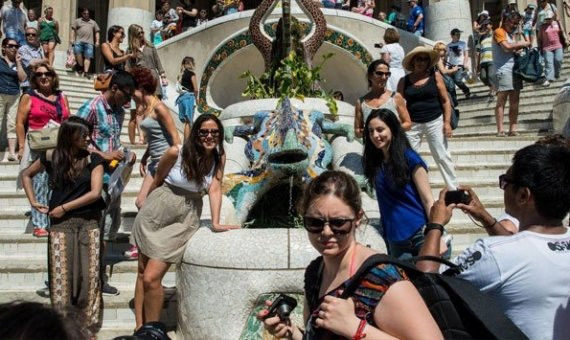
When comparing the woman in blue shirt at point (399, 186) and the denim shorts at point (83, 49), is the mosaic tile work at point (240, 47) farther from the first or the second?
the woman in blue shirt at point (399, 186)

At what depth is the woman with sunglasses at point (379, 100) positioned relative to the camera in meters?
5.09

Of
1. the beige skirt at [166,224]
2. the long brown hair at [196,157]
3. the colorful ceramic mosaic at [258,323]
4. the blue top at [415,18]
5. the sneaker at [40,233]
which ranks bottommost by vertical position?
the colorful ceramic mosaic at [258,323]

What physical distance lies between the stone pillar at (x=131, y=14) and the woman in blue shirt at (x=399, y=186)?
Answer: 44.4 ft

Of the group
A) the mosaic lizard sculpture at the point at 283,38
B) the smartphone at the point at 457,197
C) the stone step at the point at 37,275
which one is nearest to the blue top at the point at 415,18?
the mosaic lizard sculpture at the point at 283,38

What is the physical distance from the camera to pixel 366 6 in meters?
16.2

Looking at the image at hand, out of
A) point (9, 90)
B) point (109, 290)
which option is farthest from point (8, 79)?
point (109, 290)

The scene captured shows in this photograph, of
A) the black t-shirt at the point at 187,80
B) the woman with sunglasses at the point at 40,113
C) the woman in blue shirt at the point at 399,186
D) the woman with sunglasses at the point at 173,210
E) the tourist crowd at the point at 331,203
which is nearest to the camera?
the tourist crowd at the point at 331,203

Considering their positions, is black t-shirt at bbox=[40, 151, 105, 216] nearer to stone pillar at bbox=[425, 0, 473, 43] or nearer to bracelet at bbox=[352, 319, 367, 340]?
bracelet at bbox=[352, 319, 367, 340]

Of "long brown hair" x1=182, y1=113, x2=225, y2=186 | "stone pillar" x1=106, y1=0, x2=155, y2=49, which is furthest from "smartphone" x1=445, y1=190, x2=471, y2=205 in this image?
"stone pillar" x1=106, y1=0, x2=155, y2=49

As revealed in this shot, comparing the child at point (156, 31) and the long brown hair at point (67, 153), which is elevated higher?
the child at point (156, 31)

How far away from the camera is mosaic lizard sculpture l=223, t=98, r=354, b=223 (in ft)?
15.3

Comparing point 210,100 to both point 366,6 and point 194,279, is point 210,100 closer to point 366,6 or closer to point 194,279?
point 366,6

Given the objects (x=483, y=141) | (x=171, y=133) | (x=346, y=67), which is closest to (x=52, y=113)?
(x=171, y=133)

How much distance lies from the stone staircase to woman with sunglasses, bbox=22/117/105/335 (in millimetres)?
512
